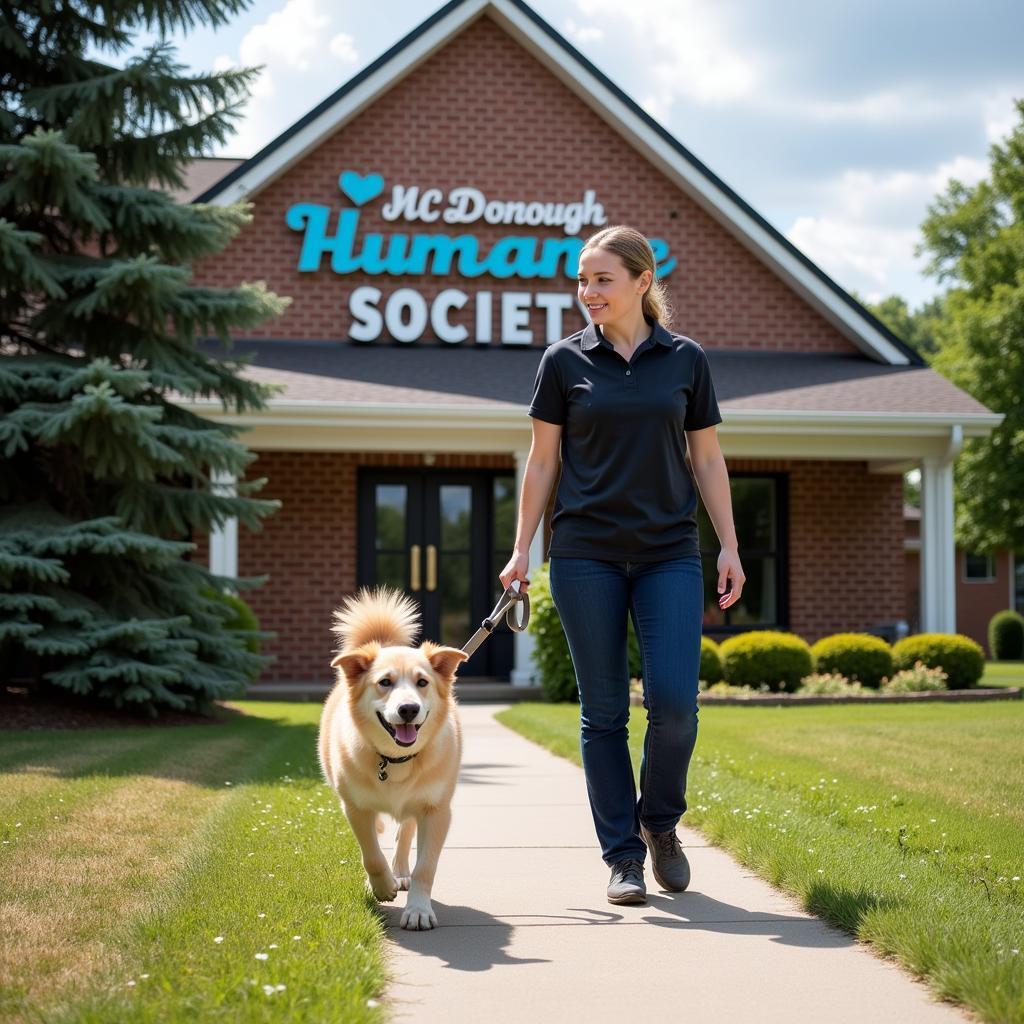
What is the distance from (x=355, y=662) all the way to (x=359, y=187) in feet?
43.6

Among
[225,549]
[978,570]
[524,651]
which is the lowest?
[524,651]

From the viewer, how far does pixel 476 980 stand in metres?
3.58

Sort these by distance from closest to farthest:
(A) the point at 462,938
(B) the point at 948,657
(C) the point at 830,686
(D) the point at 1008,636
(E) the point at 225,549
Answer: (A) the point at 462,938 → (C) the point at 830,686 → (B) the point at 948,657 → (E) the point at 225,549 → (D) the point at 1008,636

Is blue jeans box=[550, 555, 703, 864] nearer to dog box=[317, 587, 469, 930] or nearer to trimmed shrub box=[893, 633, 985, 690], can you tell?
dog box=[317, 587, 469, 930]

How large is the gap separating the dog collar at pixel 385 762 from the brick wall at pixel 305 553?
459 inches

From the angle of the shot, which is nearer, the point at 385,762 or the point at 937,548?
the point at 385,762

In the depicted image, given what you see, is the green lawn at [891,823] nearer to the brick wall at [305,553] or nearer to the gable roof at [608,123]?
the brick wall at [305,553]

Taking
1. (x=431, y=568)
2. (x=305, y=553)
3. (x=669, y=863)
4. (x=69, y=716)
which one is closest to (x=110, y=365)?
(x=69, y=716)

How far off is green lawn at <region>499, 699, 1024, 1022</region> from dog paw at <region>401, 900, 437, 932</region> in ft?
3.87

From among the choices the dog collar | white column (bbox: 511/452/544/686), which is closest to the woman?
the dog collar

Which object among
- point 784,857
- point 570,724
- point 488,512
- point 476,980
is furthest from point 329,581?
point 476,980

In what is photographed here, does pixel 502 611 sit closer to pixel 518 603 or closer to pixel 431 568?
pixel 518 603

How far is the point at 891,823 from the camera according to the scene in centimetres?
579

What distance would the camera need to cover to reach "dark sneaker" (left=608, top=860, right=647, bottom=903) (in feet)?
14.5
